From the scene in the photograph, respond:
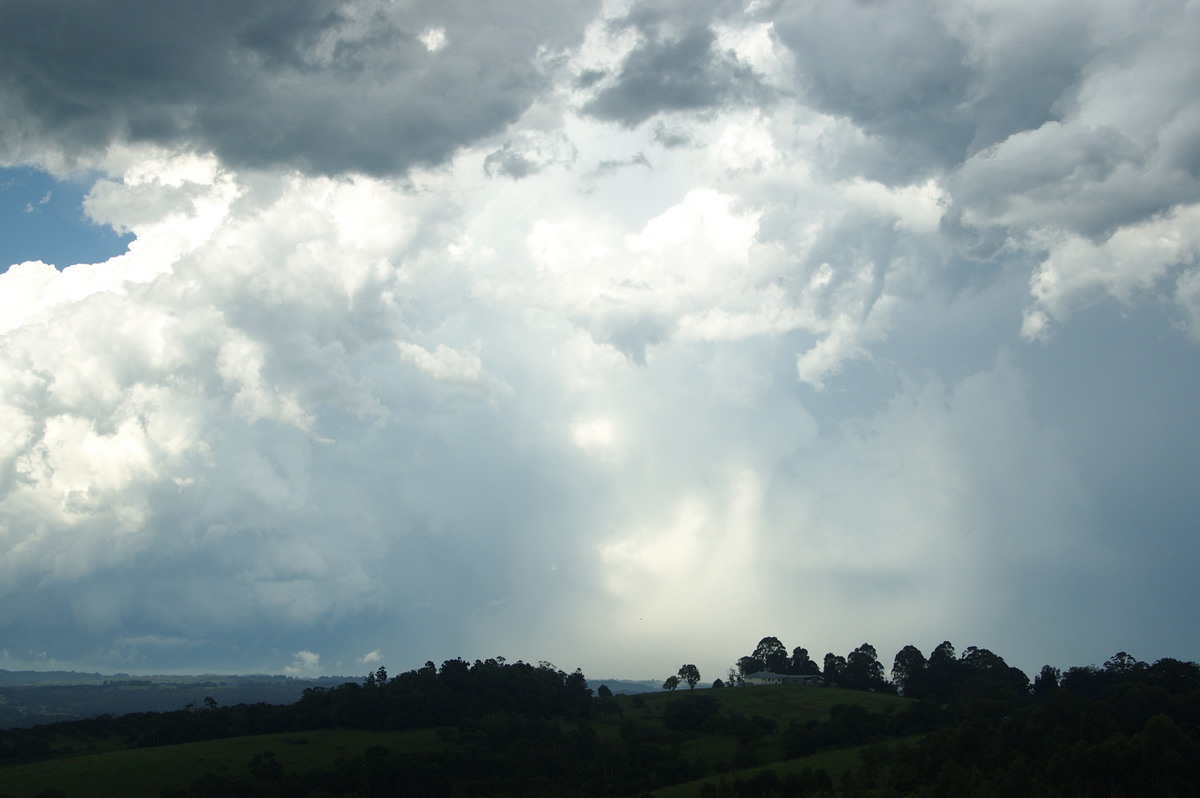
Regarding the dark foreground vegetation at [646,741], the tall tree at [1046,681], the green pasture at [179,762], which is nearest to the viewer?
the dark foreground vegetation at [646,741]

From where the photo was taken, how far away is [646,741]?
140875mm

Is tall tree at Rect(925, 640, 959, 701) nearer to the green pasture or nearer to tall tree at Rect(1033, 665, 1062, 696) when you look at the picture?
tall tree at Rect(1033, 665, 1062, 696)

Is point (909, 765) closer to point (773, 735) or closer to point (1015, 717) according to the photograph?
point (1015, 717)

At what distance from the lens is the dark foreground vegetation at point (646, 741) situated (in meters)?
78.2

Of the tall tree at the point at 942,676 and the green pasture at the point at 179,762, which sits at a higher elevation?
the tall tree at the point at 942,676

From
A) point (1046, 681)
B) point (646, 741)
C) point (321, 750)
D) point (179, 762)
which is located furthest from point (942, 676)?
point (179, 762)

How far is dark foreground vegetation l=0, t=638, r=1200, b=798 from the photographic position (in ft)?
257

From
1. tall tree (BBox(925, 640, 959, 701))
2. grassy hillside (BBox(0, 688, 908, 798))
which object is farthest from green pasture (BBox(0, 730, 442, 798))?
tall tree (BBox(925, 640, 959, 701))

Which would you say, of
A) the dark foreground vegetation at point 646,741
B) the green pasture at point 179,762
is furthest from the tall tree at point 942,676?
Answer: the green pasture at point 179,762

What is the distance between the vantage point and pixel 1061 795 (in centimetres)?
6438

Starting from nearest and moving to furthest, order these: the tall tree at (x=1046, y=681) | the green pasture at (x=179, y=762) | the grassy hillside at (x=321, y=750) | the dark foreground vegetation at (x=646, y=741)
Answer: the dark foreground vegetation at (x=646, y=741)
the green pasture at (x=179, y=762)
the grassy hillside at (x=321, y=750)
the tall tree at (x=1046, y=681)

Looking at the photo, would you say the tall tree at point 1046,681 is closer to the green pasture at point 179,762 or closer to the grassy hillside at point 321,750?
the grassy hillside at point 321,750

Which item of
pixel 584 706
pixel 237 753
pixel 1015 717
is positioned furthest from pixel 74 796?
pixel 1015 717

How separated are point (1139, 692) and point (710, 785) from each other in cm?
5579
